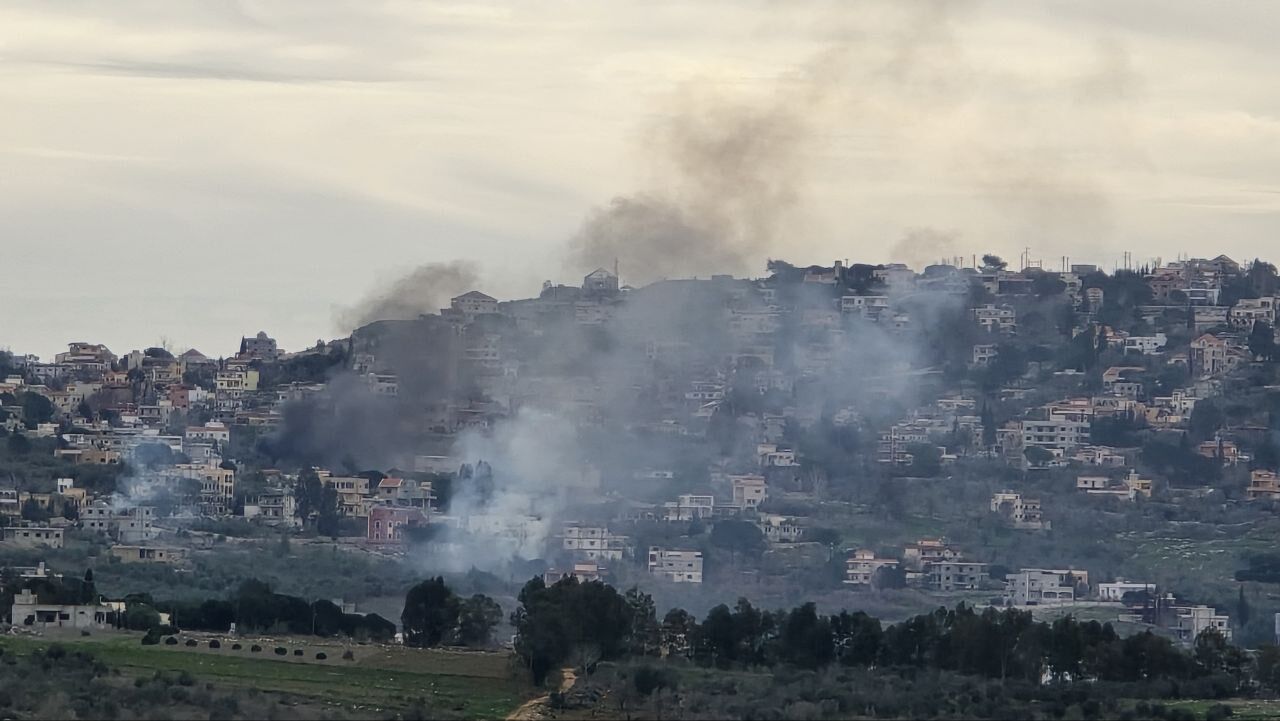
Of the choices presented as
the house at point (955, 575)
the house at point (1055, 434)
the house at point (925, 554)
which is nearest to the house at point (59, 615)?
the house at point (955, 575)

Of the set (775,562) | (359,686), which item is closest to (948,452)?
(775,562)

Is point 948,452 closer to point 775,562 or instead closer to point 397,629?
point 775,562

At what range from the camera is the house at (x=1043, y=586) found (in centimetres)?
8500

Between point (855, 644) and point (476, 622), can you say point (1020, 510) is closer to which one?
point (476, 622)

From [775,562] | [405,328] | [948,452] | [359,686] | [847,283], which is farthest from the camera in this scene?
[847,283]

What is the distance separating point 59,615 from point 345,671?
31.0 feet

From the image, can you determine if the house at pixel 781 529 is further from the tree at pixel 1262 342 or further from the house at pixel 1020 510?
the tree at pixel 1262 342

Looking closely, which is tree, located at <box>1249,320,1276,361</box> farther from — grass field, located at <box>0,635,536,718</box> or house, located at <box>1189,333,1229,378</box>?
grass field, located at <box>0,635,536,718</box>

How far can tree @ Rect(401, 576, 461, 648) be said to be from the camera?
61.6 m

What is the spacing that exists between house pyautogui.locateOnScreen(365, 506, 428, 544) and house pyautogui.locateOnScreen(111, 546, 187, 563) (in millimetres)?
8954

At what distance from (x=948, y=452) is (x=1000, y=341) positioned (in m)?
19.1

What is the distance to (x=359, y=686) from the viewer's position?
5138 centimetres

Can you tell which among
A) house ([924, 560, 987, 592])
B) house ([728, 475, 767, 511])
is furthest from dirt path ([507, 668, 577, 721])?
house ([728, 475, 767, 511])

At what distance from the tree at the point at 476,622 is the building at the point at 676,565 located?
2451 centimetres
